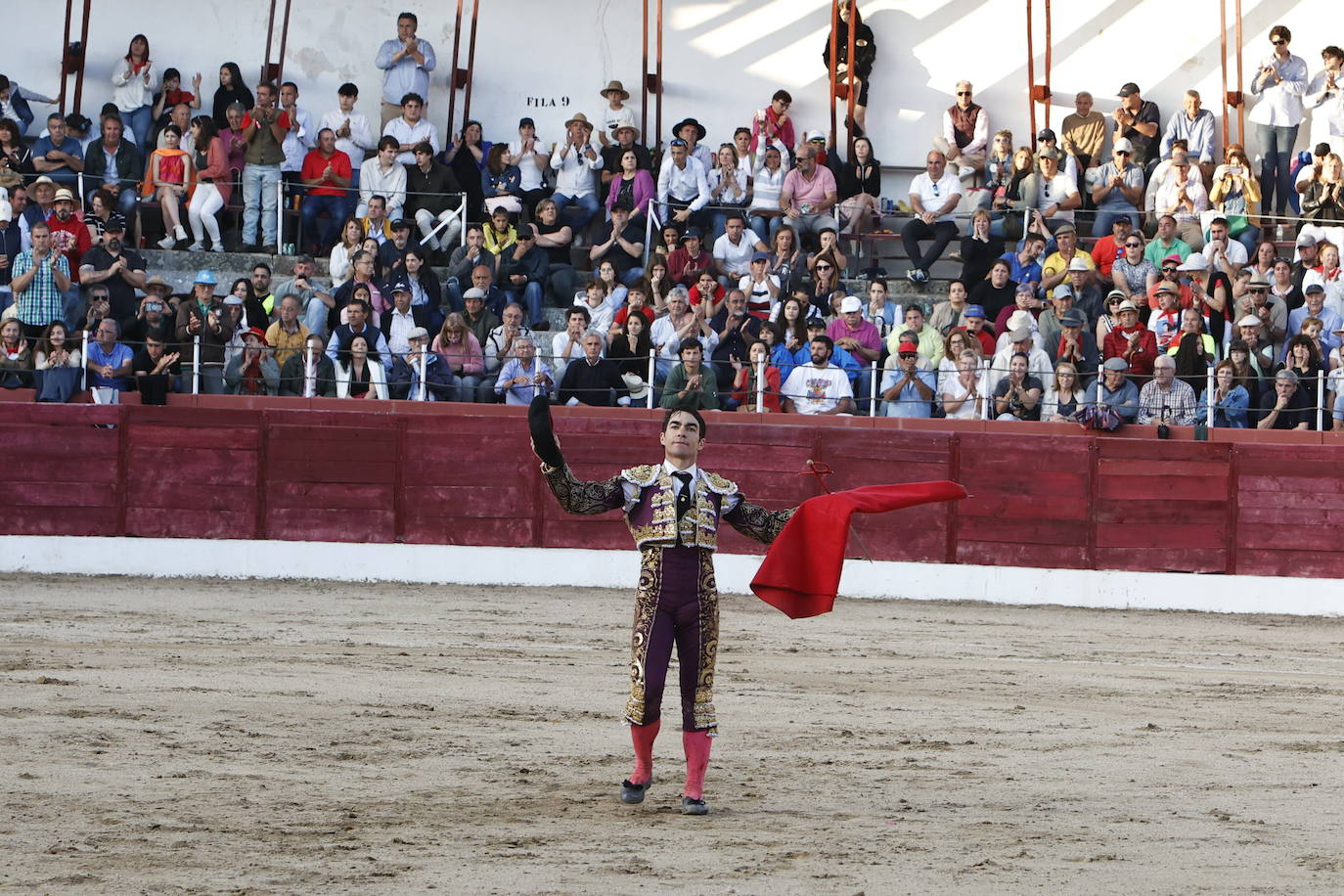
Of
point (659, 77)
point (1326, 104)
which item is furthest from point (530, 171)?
point (1326, 104)

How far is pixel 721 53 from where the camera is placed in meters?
15.8

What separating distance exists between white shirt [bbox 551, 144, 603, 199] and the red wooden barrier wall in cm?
253

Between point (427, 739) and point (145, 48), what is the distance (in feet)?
33.7

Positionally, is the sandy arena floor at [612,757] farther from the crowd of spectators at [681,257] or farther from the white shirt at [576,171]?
the white shirt at [576,171]

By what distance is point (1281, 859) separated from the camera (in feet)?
15.4

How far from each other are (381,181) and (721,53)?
3.59m

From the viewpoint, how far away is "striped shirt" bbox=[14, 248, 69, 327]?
12.0 metres

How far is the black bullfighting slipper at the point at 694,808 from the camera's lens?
515 cm

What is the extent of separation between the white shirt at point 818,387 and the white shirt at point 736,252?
58.0 inches

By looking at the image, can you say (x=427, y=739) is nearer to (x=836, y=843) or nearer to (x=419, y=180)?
(x=836, y=843)

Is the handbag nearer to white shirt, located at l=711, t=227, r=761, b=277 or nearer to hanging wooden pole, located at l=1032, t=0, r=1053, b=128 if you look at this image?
white shirt, located at l=711, t=227, r=761, b=277

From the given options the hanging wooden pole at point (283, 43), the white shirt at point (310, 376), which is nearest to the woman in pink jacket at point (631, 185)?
the white shirt at point (310, 376)

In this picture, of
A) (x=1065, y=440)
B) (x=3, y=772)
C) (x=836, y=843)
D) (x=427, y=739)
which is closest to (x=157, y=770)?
(x=3, y=772)

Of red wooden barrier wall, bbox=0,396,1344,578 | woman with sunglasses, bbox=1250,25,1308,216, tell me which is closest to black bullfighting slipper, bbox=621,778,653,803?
red wooden barrier wall, bbox=0,396,1344,578
